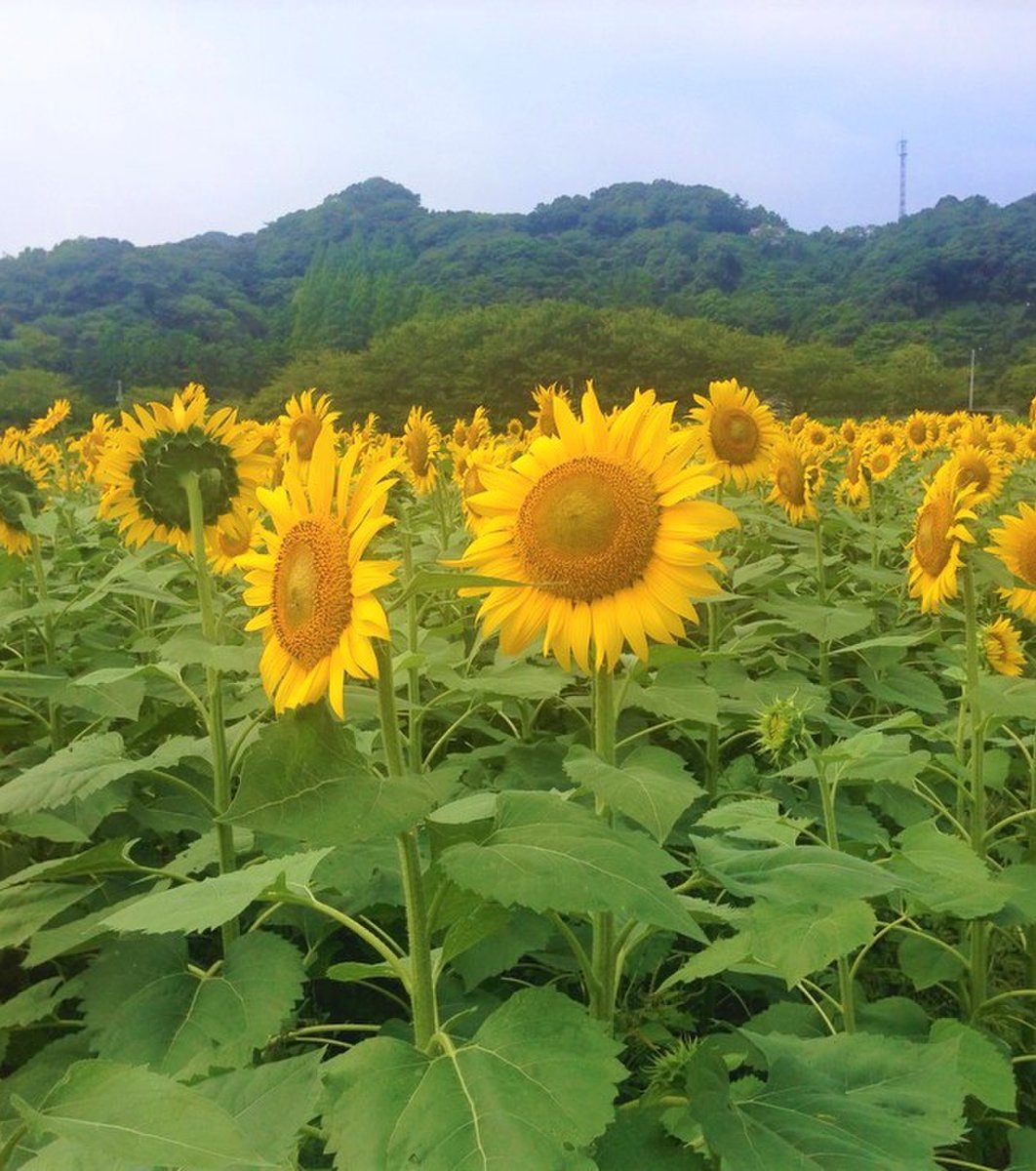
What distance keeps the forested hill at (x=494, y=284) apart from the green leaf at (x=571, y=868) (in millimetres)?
31854

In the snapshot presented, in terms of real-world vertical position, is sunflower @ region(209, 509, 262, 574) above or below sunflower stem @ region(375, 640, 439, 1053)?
above

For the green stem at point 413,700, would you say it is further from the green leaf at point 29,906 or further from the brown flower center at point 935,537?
the brown flower center at point 935,537

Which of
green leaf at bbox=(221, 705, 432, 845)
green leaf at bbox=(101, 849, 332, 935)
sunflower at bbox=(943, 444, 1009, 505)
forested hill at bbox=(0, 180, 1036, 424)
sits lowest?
green leaf at bbox=(101, 849, 332, 935)

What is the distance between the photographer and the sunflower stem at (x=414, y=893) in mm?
1285

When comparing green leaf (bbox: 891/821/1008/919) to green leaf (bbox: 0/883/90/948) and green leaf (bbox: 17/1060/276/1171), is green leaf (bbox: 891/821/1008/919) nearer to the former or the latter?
green leaf (bbox: 17/1060/276/1171)

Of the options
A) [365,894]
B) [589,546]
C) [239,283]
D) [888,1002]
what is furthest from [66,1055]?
[239,283]

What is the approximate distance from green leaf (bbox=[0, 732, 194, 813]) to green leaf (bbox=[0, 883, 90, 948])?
164 mm

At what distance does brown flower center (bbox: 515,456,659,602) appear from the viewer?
5.88 feet

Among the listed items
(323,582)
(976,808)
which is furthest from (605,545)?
(976,808)

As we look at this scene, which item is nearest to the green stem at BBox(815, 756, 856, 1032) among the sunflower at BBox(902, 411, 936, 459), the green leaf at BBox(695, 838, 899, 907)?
the green leaf at BBox(695, 838, 899, 907)

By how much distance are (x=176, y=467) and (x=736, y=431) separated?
85.1 inches

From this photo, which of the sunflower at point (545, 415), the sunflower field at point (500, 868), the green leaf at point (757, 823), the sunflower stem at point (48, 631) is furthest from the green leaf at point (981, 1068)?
the sunflower at point (545, 415)

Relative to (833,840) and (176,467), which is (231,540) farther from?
(833,840)

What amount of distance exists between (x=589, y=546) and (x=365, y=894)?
68 cm
